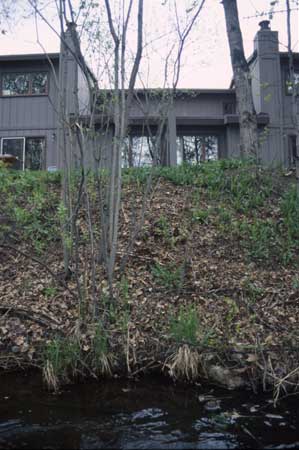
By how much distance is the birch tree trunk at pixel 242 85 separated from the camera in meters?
8.17

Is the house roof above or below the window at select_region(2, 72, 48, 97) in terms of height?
above

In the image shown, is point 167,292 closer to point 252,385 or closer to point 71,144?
point 252,385

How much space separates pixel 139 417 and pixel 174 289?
2027 mm

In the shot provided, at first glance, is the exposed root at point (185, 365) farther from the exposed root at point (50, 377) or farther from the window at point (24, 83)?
the window at point (24, 83)

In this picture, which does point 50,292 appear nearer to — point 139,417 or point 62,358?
point 62,358

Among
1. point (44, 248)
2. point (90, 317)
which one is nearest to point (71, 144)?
point (44, 248)

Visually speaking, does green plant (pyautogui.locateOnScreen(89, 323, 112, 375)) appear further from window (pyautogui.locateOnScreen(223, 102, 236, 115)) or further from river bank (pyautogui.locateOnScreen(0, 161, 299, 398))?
window (pyautogui.locateOnScreen(223, 102, 236, 115))

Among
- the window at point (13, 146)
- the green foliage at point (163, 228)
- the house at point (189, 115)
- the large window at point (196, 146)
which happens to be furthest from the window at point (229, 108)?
the green foliage at point (163, 228)

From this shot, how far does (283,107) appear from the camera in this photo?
12.9m

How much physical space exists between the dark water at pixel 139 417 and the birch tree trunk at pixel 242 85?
5.95 metres

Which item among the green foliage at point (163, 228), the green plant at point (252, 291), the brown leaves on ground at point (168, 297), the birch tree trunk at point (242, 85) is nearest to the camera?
the brown leaves on ground at point (168, 297)

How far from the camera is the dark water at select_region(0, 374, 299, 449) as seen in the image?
2.51 meters

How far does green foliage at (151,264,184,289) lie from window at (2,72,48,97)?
1002cm

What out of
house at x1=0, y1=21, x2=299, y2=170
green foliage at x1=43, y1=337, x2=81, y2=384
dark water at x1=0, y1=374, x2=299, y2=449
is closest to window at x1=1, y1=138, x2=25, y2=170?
house at x1=0, y1=21, x2=299, y2=170
